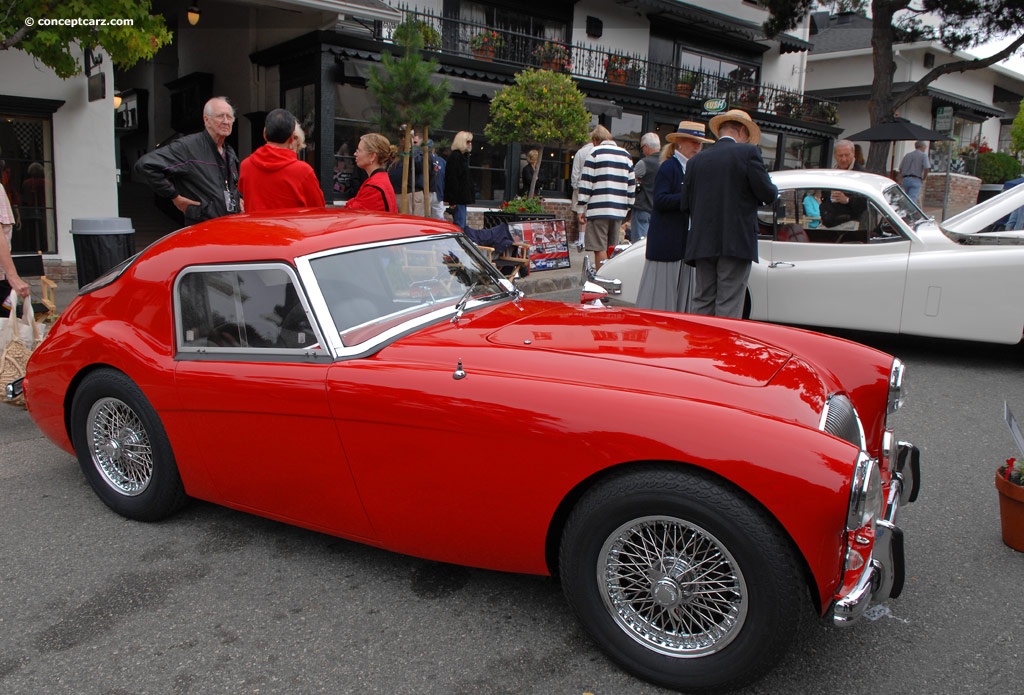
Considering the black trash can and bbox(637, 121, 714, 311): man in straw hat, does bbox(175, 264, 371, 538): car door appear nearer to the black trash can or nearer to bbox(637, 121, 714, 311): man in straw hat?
the black trash can

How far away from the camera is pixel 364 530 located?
2.85 meters

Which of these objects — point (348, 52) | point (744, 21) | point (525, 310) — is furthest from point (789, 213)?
point (744, 21)

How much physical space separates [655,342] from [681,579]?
99cm

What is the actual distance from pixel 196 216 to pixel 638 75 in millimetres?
15609

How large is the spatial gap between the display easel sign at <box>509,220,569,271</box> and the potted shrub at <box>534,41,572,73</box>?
7355 millimetres

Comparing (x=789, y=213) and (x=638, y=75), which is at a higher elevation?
(x=638, y=75)

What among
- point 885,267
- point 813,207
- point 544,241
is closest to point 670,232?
point 813,207

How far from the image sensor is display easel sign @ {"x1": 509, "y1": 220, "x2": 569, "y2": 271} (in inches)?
396

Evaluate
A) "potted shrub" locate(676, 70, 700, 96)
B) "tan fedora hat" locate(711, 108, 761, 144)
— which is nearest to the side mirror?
"tan fedora hat" locate(711, 108, 761, 144)

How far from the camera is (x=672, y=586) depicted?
229 cm

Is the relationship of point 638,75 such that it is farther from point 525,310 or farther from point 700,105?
point 525,310

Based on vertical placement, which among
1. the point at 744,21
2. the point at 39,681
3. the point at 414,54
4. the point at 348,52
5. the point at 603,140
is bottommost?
the point at 39,681

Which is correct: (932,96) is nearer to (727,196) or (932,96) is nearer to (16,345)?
(727,196)

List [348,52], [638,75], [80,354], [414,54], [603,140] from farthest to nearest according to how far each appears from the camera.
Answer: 1. [638,75]
2. [348,52]
3. [603,140]
4. [414,54]
5. [80,354]
